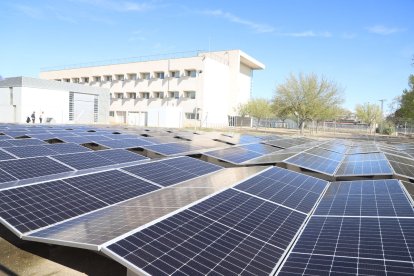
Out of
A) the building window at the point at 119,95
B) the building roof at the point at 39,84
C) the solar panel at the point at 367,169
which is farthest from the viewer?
the building window at the point at 119,95

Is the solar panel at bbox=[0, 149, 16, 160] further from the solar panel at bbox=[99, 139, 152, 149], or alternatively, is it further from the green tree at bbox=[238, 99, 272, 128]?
the green tree at bbox=[238, 99, 272, 128]

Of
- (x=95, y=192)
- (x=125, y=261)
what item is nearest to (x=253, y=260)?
(x=125, y=261)

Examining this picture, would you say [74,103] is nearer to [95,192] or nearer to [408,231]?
[95,192]

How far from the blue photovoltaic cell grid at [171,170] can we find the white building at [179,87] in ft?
170

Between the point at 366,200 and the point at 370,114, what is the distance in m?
94.0

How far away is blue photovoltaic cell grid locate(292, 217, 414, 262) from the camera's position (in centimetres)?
436

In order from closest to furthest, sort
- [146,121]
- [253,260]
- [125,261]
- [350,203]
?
[125,261] < [253,260] < [350,203] < [146,121]

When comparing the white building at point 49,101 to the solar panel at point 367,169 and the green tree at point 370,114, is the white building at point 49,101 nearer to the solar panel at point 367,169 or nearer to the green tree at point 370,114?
the solar panel at point 367,169

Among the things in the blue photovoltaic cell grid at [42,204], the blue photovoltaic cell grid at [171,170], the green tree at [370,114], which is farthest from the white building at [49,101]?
the green tree at [370,114]

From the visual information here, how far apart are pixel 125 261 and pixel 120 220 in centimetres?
174

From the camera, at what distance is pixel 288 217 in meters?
6.07

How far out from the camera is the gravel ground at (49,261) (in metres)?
5.62

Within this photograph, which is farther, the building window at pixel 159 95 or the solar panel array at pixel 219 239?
the building window at pixel 159 95

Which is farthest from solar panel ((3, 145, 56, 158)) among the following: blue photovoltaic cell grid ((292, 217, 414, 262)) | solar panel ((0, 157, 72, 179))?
blue photovoltaic cell grid ((292, 217, 414, 262))
